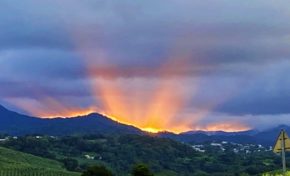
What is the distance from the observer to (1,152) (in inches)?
7052

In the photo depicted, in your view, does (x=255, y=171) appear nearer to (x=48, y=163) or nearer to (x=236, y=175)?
(x=236, y=175)

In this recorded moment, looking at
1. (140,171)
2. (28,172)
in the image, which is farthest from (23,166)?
(140,171)

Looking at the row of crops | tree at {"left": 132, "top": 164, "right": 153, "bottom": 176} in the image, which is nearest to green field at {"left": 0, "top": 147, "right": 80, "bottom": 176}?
the row of crops

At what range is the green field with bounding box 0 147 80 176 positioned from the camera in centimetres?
14249

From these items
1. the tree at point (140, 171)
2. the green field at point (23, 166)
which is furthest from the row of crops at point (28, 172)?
the tree at point (140, 171)

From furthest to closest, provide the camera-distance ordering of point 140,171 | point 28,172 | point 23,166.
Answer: point 23,166 → point 28,172 → point 140,171

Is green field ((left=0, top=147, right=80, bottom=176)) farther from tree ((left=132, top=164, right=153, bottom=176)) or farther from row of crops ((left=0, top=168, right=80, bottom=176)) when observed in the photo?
tree ((left=132, top=164, right=153, bottom=176))

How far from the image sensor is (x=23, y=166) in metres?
156

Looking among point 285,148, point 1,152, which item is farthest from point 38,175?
point 285,148

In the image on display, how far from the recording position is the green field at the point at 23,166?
14249cm

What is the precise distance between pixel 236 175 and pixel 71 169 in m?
57.7

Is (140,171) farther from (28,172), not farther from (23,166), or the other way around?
(23,166)

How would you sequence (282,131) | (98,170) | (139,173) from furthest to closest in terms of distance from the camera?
1. (98,170)
2. (139,173)
3. (282,131)

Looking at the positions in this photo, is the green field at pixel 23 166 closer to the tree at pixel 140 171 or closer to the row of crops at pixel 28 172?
the row of crops at pixel 28 172
